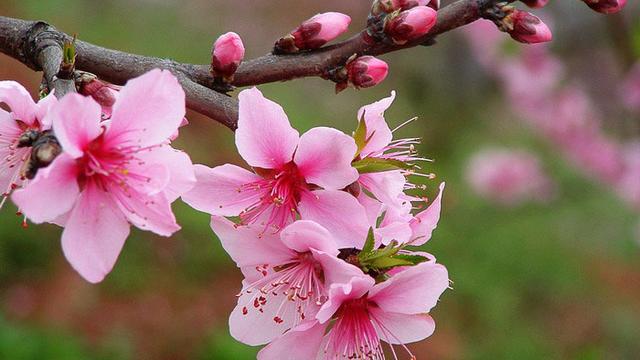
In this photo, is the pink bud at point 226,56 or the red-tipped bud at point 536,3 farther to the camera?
the red-tipped bud at point 536,3

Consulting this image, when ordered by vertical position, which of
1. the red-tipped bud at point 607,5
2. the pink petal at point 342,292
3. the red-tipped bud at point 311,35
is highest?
the red-tipped bud at point 311,35

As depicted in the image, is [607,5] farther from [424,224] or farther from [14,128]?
[14,128]

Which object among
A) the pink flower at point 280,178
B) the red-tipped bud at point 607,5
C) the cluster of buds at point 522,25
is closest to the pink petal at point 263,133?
the pink flower at point 280,178

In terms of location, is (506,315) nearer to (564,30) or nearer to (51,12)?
(564,30)

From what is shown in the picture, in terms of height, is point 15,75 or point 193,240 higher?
Answer: point 15,75

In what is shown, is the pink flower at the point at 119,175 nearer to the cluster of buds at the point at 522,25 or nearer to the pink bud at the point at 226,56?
the pink bud at the point at 226,56

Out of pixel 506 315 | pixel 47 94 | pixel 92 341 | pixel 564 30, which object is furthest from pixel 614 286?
pixel 47 94
